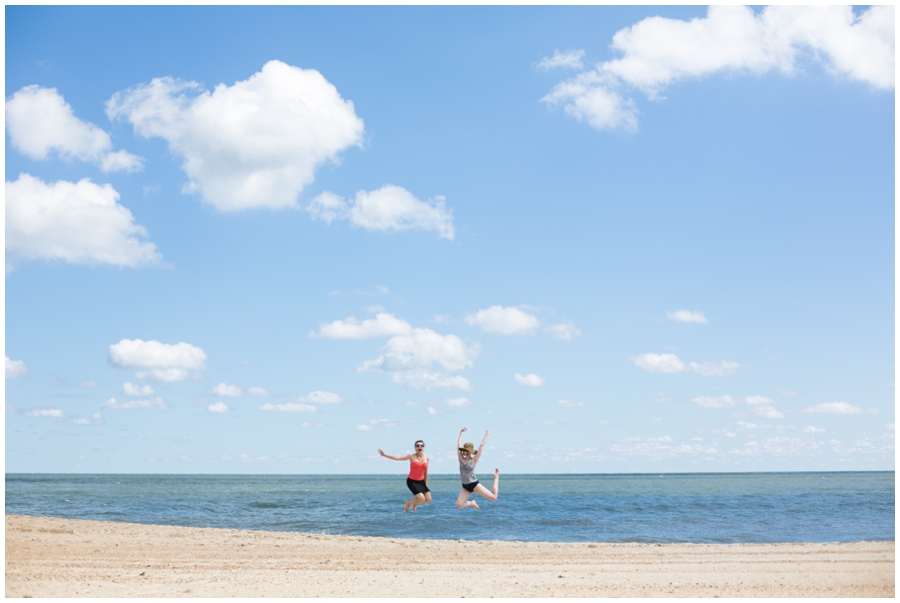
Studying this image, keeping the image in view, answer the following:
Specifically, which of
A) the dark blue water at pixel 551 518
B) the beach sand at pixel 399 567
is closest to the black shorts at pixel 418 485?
the beach sand at pixel 399 567

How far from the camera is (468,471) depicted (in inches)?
553

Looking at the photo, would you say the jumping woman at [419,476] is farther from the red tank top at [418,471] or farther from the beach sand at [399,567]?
the beach sand at [399,567]

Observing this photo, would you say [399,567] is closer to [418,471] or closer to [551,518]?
[418,471]

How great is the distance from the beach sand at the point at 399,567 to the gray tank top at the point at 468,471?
2973 mm

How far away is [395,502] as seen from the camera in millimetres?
51250

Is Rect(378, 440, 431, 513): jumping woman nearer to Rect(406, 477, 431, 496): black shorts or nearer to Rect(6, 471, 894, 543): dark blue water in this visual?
Rect(406, 477, 431, 496): black shorts

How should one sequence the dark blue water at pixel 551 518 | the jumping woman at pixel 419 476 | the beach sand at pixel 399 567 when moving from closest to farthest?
the jumping woman at pixel 419 476 → the beach sand at pixel 399 567 → the dark blue water at pixel 551 518

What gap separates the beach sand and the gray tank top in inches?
117

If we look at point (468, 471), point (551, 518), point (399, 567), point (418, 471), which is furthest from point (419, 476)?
point (551, 518)

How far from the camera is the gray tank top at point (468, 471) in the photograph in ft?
45.8

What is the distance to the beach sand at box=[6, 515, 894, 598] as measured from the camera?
1573 cm

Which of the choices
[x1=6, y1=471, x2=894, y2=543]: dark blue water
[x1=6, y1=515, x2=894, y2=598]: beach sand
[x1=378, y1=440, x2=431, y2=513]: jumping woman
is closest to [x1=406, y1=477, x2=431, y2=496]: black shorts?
[x1=378, y1=440, x2=431, y2=513]: jumping woman

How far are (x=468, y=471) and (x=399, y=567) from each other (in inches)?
279

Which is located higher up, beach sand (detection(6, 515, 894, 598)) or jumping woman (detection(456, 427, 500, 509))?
jumping woman (detection(456, 427, 500, 509))
